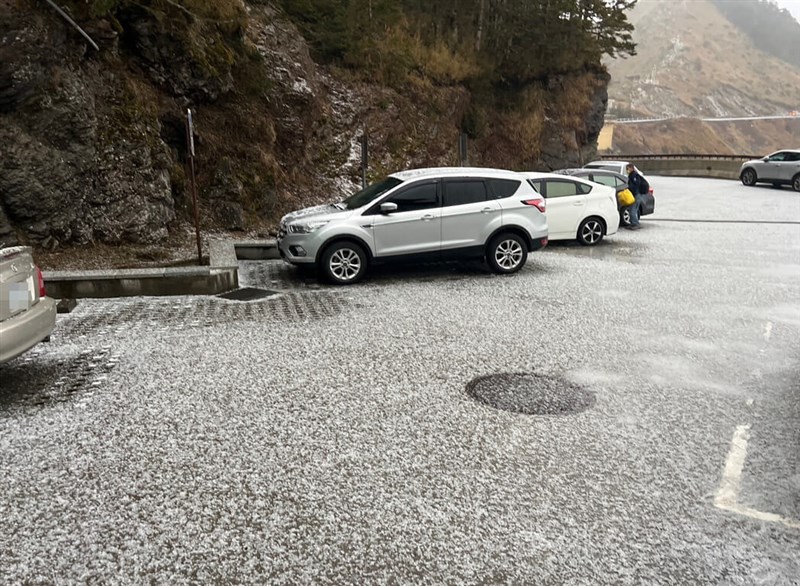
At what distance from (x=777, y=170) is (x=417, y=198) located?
2736cm

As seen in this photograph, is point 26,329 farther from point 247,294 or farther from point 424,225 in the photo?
point 424,225

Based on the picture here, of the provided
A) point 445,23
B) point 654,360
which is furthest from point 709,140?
point 654,360

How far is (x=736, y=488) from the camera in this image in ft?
13.9

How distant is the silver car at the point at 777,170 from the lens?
1179 inches

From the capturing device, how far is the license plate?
524 cm

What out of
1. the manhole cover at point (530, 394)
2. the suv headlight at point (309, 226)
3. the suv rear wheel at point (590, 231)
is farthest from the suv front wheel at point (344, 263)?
the suv rear wheel at point (590, 231)

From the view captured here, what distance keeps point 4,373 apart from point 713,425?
6690mm

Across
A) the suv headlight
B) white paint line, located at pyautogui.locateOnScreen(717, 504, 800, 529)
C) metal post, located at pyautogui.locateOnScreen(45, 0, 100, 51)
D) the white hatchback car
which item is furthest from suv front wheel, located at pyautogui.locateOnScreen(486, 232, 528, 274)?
Answer: metal post, located at pyautogui.locateOnScreen(45, 0, 100, 51)

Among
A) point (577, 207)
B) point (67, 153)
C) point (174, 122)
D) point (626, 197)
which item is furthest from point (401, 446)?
point (626, 197)

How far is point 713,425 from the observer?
5.21m

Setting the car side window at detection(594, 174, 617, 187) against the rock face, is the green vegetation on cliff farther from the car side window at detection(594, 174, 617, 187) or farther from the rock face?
the rock face

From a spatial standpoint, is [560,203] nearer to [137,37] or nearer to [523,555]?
[137,37]

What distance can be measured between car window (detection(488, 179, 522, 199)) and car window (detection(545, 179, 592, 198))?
318 cm

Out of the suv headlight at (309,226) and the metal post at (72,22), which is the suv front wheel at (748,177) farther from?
the metal post at (72,22)
